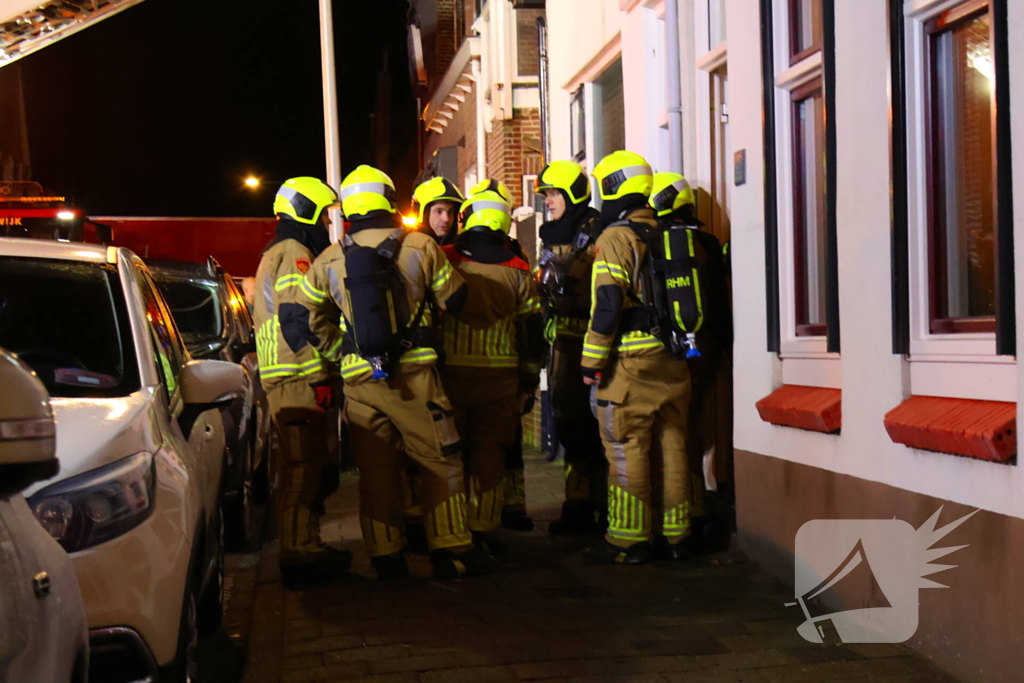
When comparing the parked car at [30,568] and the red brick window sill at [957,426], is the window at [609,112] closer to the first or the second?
the red brick window sill at [957,426]

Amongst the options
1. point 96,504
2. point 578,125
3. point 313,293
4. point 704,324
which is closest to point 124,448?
point 96,504

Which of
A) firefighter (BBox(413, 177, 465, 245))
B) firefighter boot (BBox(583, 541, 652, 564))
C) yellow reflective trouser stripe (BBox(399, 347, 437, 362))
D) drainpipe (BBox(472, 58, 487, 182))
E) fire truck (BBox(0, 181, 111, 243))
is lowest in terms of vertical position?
firefighter boot (BBox(583, 541, 652, 564))

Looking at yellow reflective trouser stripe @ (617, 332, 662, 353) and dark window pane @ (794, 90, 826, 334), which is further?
yellow reflective trouser stripe @ (617, 332, 662, 353)

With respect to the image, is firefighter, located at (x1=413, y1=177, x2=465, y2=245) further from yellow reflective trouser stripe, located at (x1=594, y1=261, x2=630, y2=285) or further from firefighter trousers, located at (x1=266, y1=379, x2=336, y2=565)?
firefighter trousers, located at (x1=266, y1=379, x2=336, y2=565)

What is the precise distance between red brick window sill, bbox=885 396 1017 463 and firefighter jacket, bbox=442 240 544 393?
2.63 m

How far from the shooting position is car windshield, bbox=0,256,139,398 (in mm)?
3922

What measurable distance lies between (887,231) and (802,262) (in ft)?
4.27

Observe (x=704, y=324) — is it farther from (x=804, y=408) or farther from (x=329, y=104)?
(x=329, y=104)

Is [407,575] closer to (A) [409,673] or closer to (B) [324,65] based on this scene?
(A) [409,673]

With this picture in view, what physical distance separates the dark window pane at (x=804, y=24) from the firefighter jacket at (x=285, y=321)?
9.86ft

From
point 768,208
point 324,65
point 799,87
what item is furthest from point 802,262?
point 324,65

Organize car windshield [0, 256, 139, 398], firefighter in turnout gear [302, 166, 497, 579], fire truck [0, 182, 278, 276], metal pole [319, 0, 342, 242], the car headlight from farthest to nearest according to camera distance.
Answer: fire truck [0, 182, 278, 276] → metal pole [319, 0, 342, 242] → firefighter in turnout gear [302, 166, 497, 579] → car windshield [0, 256, 139, 398] → the car headlight

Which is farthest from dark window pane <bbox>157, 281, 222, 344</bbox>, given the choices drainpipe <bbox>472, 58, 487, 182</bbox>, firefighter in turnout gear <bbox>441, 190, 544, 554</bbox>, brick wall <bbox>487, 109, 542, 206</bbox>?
drainpipe <bbox>472, 58, 487, 182</bbox>

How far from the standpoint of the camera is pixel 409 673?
14.9 ft
